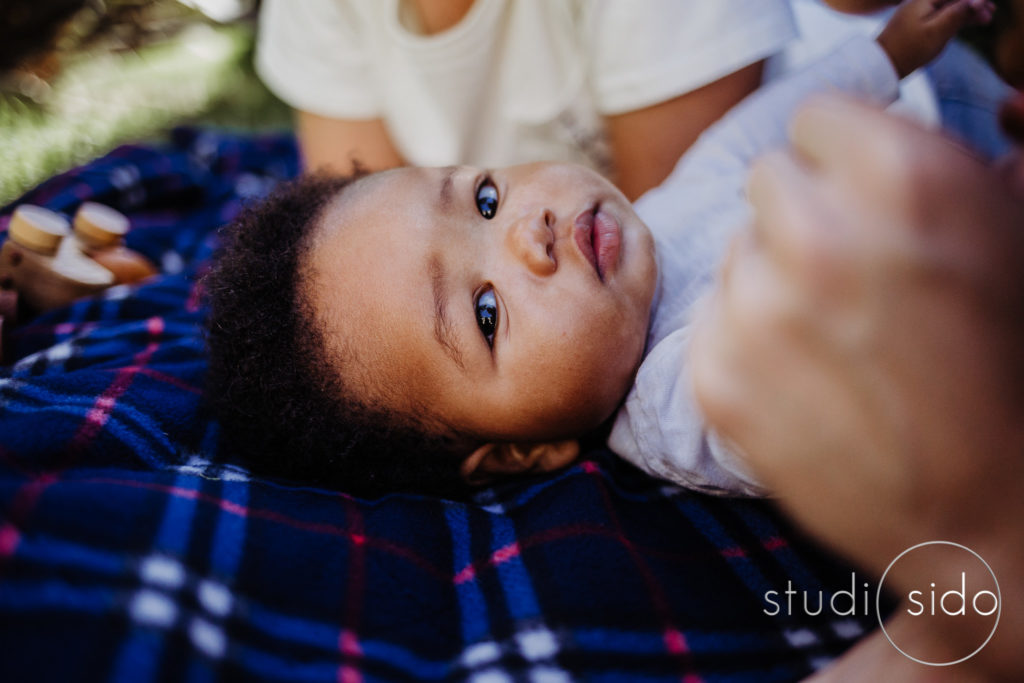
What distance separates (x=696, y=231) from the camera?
3.37 ft

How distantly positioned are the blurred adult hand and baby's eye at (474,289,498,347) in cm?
45

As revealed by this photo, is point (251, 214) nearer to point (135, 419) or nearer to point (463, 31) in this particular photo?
point (135, 419)

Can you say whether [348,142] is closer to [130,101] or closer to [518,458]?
[518,458]

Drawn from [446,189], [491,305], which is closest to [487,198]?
[446,189]

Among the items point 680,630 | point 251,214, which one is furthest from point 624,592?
point 251,214

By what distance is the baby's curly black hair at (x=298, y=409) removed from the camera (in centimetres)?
89

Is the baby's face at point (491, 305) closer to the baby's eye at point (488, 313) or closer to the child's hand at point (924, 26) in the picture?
the baby's eye at point (488, 313)

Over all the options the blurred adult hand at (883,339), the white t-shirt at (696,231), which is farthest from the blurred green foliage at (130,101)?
the blurred adult hand at (883,339)

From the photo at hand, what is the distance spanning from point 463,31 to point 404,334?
646 mm

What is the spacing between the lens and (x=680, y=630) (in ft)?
2.12

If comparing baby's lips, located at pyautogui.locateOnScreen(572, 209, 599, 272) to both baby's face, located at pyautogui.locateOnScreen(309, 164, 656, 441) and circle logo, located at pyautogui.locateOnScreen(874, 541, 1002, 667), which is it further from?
circle logo, located at pyautogui.locateOnScreen(874, 541, 1002, 667)

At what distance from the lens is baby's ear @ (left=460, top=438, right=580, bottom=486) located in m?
0.90

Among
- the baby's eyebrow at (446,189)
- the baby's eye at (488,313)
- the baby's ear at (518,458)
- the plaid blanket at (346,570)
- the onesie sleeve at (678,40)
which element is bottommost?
the baby's ear at (518,458)

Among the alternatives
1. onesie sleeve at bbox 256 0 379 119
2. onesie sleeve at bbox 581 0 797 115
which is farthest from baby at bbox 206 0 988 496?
onesie sleeve at bbox 256 0 379 119
